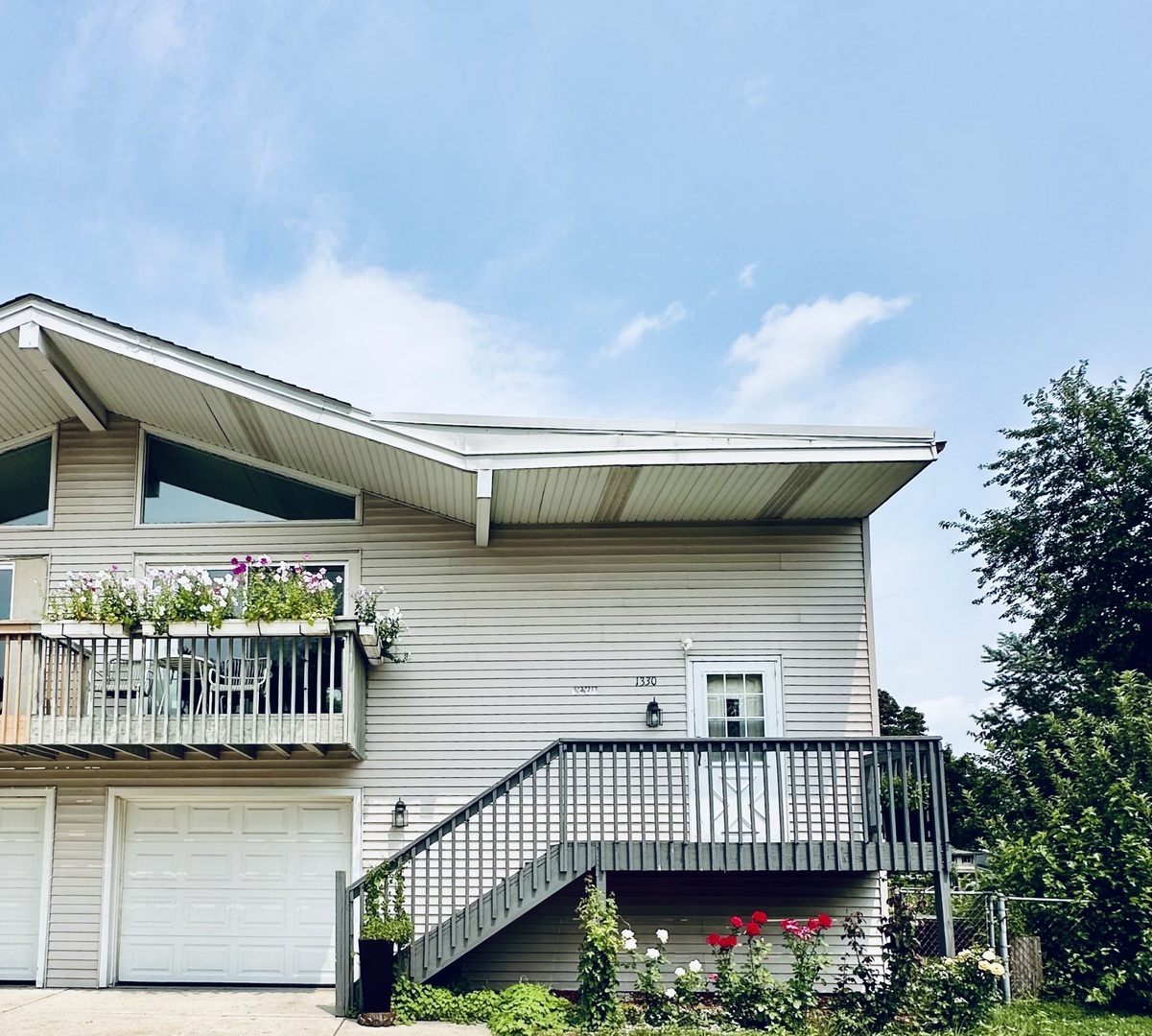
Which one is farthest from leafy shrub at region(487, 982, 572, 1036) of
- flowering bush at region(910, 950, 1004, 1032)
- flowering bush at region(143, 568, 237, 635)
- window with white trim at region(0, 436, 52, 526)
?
window with white trim at region(0, 436, 52, 526)

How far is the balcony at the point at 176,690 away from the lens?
30.6 feet

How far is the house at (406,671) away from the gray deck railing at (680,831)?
0.20ft

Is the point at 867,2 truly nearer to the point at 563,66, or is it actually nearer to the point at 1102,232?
the point at 563,66

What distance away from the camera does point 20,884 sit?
34.4 ft

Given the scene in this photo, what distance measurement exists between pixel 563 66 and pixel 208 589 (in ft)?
27.3

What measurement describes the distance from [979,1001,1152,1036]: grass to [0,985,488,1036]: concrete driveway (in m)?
3.80

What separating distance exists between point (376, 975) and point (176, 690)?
283 cm

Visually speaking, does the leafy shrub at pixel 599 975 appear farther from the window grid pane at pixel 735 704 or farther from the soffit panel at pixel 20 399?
the soffit panel at pixel 20 399

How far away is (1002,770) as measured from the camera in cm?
1814

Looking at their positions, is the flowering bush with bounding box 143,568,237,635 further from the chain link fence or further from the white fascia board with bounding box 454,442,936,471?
the chain link fence

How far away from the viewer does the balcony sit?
30.6 feet

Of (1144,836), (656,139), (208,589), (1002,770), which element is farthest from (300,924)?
(1002,770)

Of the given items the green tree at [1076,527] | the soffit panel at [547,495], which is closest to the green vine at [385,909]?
the soffit panel at [547,495]

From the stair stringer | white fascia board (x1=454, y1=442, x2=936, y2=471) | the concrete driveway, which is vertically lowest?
the concrete driveway
